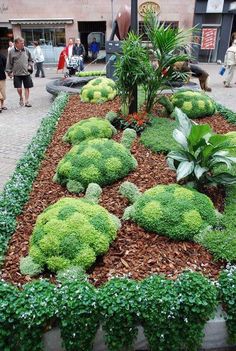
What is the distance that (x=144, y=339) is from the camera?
8.24 feet

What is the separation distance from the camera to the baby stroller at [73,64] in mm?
14086

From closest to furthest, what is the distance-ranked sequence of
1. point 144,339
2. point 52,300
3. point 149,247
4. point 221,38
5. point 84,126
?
point 52,300 < point 144,339 < point 149,247 < point 84,126 < point 221,38

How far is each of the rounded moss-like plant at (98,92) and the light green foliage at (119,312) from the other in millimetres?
6680

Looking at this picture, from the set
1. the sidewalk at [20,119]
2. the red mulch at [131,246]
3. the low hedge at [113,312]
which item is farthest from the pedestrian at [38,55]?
the low hedge at [113,312]

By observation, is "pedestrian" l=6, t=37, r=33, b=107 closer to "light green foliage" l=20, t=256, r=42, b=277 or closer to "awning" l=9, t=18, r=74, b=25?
"light green foliage" l=20, t=256, r=42, b=277

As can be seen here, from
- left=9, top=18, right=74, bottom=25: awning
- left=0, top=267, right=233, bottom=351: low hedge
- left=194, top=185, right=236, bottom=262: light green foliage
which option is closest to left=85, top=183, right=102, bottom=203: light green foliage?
left=194, top=185, right=236, bottom=262: light green foliage

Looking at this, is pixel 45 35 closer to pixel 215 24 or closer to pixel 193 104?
pixel 215 24

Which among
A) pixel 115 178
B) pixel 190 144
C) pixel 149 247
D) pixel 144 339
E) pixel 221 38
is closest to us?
pixel 144 339

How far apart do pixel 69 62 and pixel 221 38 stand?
41.6 ft

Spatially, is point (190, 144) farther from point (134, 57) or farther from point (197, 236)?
point (134, 57)

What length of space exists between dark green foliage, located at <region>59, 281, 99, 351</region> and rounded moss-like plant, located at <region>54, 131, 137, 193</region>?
Answer: 190cm

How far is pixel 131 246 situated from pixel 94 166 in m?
1.35

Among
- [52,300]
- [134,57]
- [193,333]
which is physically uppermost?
[134,57]

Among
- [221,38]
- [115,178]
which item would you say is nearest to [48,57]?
[221,38]
